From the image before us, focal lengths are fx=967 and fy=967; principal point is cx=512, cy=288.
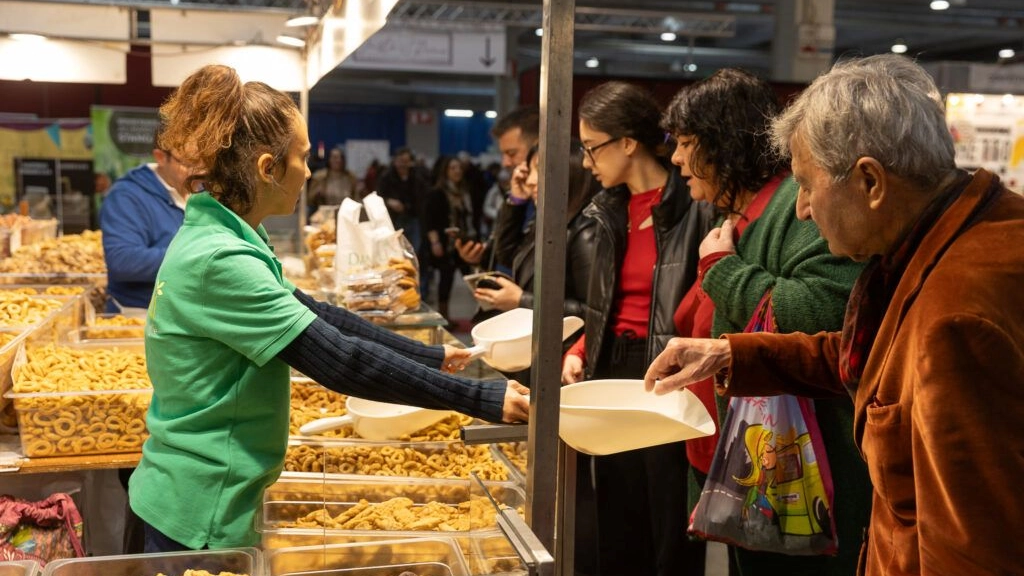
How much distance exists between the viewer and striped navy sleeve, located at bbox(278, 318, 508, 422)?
5.10 feet

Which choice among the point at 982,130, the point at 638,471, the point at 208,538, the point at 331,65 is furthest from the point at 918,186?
the point at 982,130

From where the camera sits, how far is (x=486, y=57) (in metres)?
11.6

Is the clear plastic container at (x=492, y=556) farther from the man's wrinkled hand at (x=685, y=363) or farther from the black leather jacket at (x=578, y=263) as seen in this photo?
the black leather jacket at (x=578, y=263)

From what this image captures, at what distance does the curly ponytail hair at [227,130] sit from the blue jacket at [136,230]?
2.44 meters

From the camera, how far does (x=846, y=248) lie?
139 cm

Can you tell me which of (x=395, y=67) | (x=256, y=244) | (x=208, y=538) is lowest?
(x=208, y=538)

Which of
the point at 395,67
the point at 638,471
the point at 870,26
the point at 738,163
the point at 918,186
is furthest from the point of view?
the point at 870,26

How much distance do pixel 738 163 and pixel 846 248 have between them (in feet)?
3.11

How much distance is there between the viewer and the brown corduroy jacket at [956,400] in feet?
3.68

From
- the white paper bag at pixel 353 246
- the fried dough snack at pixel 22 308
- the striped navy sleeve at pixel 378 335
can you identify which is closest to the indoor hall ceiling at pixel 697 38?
the white paper bag at pixel 353 246

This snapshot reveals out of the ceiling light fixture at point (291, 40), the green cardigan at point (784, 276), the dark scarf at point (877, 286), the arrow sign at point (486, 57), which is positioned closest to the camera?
the dark scarf at point (877, 286)

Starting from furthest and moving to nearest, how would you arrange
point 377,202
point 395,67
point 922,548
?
point 395,67 < point 377,202 < point 922,548

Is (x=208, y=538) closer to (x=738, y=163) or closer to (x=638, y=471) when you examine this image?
(x=738, y=163)

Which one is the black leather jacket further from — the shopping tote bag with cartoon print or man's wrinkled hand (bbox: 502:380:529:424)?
man's wrinkled hand (bbox: 502:380:529:424)
